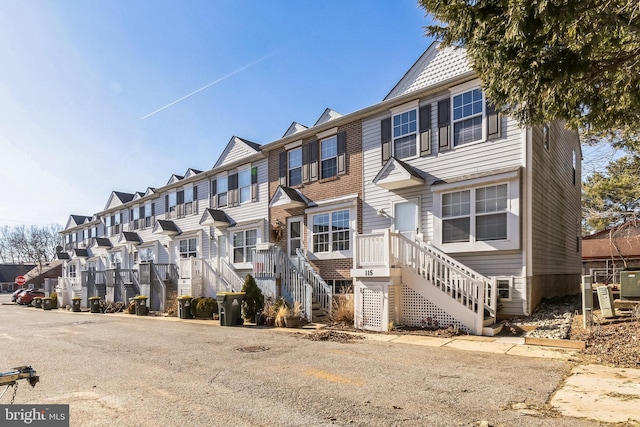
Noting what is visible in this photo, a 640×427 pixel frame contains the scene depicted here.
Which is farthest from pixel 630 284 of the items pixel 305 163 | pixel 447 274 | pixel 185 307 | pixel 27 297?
pixel 27 297

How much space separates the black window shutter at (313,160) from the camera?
16484 mm

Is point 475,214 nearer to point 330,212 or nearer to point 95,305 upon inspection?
point 330,212

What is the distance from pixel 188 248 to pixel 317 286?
11864mm

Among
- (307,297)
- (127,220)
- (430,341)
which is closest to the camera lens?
(430,341)

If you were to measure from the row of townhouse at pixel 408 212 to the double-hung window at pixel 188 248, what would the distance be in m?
1.28

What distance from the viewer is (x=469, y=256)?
39.0 ft

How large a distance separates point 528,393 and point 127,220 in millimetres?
30465

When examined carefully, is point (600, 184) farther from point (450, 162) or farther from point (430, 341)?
point (430, 341)

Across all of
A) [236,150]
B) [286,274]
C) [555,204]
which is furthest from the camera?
[236,150]

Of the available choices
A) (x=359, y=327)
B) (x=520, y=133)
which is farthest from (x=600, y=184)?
(x=359, y=327)

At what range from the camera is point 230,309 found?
1373 centimetres

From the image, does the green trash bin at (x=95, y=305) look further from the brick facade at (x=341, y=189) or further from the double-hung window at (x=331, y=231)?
the double-hung window at (x=331, y=231)

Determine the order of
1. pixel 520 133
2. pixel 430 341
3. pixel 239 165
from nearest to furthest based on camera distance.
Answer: pixel 430 341, pixel 520 133, pixel 239 165


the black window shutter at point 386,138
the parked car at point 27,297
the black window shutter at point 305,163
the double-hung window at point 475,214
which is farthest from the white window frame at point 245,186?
the parked car at point 27,297
